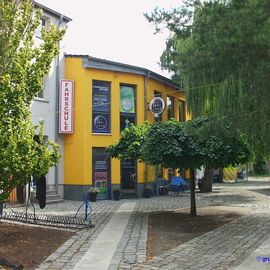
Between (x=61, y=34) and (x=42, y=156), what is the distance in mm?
2875

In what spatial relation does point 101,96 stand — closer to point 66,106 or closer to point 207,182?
point 66,106

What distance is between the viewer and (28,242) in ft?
34.3

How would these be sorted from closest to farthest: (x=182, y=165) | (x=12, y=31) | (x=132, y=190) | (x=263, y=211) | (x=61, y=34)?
(x=12, y=31)
(x=61, y=34)
(x=182, y=165)
(x=263, y=211)
(x=132, y=190)

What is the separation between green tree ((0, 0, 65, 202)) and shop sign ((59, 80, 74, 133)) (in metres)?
12.3

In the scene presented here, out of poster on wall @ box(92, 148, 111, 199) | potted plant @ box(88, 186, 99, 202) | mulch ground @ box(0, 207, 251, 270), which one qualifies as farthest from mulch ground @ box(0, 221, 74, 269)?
poster on wall @ box(92, 148, 111, 199)

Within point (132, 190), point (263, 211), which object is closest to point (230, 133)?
point (263, 211)

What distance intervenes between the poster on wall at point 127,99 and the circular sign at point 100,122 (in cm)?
129

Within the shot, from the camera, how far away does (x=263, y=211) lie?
57.0ft

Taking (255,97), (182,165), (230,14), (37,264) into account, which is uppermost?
(230,14)

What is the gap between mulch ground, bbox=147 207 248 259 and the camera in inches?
419

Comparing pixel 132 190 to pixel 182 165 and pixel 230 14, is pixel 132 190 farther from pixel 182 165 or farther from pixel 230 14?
pixel 230 14

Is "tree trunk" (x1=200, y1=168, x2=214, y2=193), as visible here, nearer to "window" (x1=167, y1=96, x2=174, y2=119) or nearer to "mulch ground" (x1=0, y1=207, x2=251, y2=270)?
"window" (x1=167, y1=96, x2=174, y2=119)

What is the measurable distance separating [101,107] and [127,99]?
6.10 feet

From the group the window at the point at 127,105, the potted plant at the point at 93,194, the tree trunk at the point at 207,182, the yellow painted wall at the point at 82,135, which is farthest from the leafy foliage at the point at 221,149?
the tree trunk at the point at 207,182
